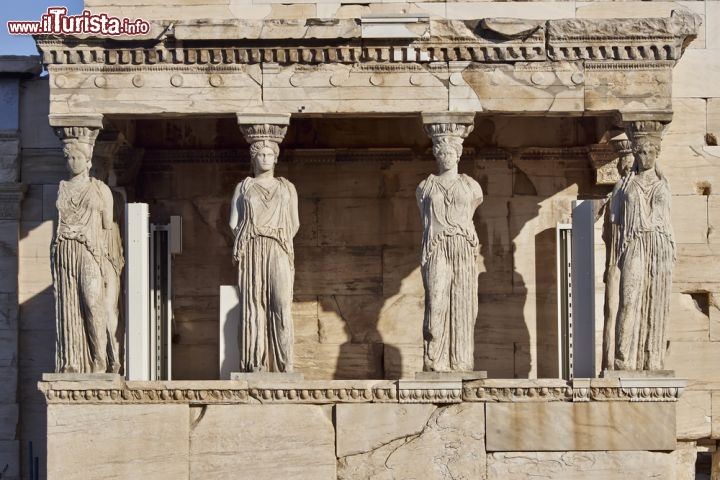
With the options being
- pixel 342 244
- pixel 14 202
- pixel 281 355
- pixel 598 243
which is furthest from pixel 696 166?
pixel 14 202

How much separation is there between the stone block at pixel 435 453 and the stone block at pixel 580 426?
150 millimetres

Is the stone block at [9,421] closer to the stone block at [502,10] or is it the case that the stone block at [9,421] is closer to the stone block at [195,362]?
the stone block at [195,362]

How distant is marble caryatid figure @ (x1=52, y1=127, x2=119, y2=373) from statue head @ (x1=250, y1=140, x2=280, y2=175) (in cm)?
149

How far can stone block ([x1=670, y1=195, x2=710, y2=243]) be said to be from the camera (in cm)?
2380

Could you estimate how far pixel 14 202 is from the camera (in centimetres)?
2392

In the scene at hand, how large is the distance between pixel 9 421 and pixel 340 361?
3464 mm

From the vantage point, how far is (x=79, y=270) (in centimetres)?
2144

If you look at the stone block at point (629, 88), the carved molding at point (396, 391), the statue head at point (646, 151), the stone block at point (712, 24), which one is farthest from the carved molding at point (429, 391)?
the stone block at point (712, 24)

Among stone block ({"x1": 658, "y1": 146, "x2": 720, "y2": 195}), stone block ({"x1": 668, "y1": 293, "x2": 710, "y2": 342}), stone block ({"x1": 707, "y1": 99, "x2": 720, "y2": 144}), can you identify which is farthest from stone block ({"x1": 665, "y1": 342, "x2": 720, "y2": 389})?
stone block ({"x1": 707, "y1": 99, "x2": 720, "y2": 144})

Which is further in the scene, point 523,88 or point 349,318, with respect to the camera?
point 349,318

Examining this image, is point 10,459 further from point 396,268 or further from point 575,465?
point 575,465

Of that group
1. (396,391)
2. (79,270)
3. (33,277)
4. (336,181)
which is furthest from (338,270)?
(79,270)

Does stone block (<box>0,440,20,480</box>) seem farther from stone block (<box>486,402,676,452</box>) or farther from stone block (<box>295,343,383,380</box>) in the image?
stone block (<box>486,402,676,452</box>)

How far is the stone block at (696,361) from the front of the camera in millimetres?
23625
